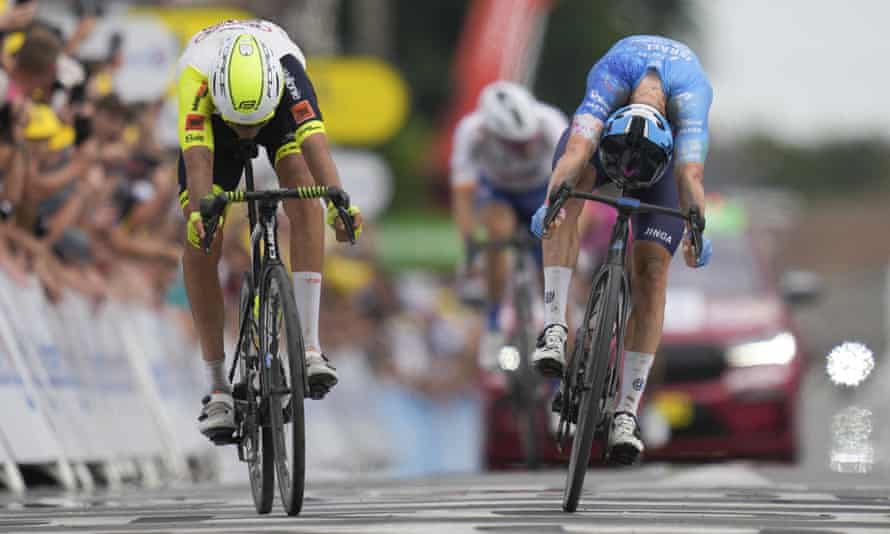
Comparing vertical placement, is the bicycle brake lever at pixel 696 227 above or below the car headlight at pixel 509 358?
above

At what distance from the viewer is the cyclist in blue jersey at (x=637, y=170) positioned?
29.6 ft

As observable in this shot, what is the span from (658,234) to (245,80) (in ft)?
6.55

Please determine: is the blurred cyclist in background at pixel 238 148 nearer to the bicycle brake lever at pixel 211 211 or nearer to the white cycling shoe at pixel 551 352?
the bicycle brake lever at pixel 211 211

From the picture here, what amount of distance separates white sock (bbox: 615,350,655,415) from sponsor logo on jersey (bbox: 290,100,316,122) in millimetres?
1782

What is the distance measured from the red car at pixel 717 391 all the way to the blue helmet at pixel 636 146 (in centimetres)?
569

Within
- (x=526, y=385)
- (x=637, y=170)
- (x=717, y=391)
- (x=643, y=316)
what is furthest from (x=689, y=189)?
(x=717, y=391)

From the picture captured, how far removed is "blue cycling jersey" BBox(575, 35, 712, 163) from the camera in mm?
9250

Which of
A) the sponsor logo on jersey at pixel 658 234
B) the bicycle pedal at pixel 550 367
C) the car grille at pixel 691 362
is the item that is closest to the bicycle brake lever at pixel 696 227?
the sponsor logo on jersey at pixel 658 234

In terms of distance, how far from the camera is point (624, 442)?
8.96 metres

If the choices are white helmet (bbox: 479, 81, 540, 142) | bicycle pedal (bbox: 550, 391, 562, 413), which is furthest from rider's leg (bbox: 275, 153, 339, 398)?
white helmet (bbox: 479, 81, 540, 142)

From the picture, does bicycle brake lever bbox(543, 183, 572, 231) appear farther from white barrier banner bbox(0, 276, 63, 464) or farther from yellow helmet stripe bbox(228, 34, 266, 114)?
white barrier banner bbox(0, 276, 63, 464)

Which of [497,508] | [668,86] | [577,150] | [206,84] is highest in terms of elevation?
[668,86]

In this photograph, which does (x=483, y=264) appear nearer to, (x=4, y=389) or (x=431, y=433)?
(x=4, y=389)

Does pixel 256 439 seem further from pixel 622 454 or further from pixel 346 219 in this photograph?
pixel 622 454
